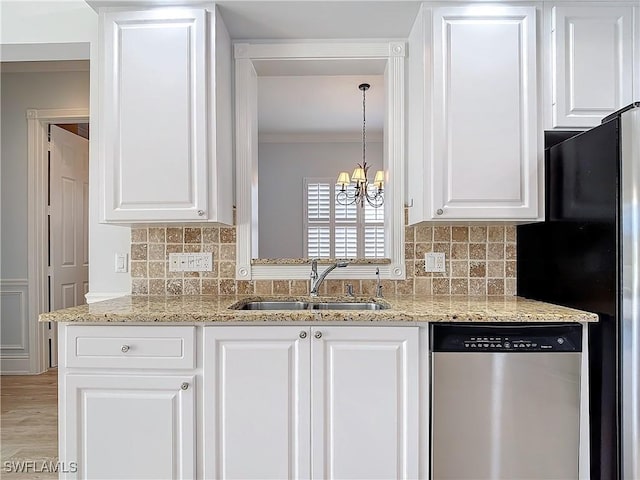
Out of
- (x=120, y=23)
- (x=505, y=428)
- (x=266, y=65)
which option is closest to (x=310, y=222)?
(x=266, y=65)

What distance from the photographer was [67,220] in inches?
164

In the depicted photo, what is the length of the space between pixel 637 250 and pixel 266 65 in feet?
6.45

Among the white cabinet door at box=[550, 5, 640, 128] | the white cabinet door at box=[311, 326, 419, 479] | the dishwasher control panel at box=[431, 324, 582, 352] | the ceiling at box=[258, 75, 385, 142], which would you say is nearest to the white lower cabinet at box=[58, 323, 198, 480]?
the white cabinet door at box=[311, 326, 419, 479]

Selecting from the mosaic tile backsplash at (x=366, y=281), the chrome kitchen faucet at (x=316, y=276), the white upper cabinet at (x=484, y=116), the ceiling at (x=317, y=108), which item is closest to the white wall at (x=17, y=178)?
the ceiling at (x=317, y=108)

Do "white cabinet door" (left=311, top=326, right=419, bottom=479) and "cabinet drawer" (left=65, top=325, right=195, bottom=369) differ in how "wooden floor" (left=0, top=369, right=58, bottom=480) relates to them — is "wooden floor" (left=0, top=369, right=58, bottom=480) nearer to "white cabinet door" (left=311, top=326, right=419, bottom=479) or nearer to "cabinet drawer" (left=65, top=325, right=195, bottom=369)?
"cabinet drawer" (left=65, top=325, right=195, bottom=369)

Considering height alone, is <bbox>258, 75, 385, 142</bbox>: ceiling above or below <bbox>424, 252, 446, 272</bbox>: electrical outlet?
above

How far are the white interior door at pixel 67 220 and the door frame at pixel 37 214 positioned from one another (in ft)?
0.31

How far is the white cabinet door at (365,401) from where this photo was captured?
5.59 feet

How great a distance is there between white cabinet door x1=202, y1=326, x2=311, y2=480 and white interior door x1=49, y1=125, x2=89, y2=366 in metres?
2.98

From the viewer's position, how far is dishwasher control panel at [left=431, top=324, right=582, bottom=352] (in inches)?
66.1

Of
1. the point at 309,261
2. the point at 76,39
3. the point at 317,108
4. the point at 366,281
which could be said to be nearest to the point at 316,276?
the point at 309,261

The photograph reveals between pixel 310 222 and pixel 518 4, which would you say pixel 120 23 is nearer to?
pixel 518 4

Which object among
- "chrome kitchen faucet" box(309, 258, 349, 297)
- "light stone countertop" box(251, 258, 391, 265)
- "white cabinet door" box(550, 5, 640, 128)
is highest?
"white cabinet door" box(550, 5, 640, 128)

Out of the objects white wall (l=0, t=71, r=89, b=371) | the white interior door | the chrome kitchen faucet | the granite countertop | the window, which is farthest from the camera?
the window
